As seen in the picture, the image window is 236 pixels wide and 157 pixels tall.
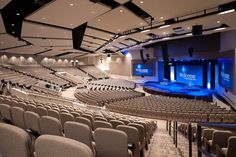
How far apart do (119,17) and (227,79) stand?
8956 mm

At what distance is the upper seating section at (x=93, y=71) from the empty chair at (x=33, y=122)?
3188 cm

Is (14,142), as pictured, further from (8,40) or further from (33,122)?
(8,40)

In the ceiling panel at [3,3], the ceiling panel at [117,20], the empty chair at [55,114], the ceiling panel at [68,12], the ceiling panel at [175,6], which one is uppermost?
the ceiling panel at [117,20]

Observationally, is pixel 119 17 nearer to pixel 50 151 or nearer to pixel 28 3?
pixel 28 3

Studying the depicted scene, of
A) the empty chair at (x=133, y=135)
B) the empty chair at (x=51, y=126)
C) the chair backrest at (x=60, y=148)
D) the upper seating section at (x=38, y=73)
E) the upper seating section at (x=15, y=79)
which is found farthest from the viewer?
the upper seating section at (x=38, y=73)

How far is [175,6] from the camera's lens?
9.25 metres

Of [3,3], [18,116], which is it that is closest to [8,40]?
[3,3]

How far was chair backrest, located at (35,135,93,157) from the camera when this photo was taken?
1186mm

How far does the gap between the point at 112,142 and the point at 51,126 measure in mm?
913

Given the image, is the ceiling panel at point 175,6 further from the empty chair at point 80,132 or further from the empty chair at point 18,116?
the empty chair at point 80,132

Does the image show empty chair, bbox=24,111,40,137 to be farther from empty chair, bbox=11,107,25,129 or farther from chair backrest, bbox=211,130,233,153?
chair backrest, bbox=211,130,233,153

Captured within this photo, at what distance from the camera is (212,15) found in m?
9.87

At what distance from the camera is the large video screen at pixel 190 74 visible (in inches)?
789

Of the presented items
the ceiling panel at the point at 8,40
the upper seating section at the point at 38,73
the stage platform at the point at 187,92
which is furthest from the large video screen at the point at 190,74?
the ceiling panel at the point at 8,40
